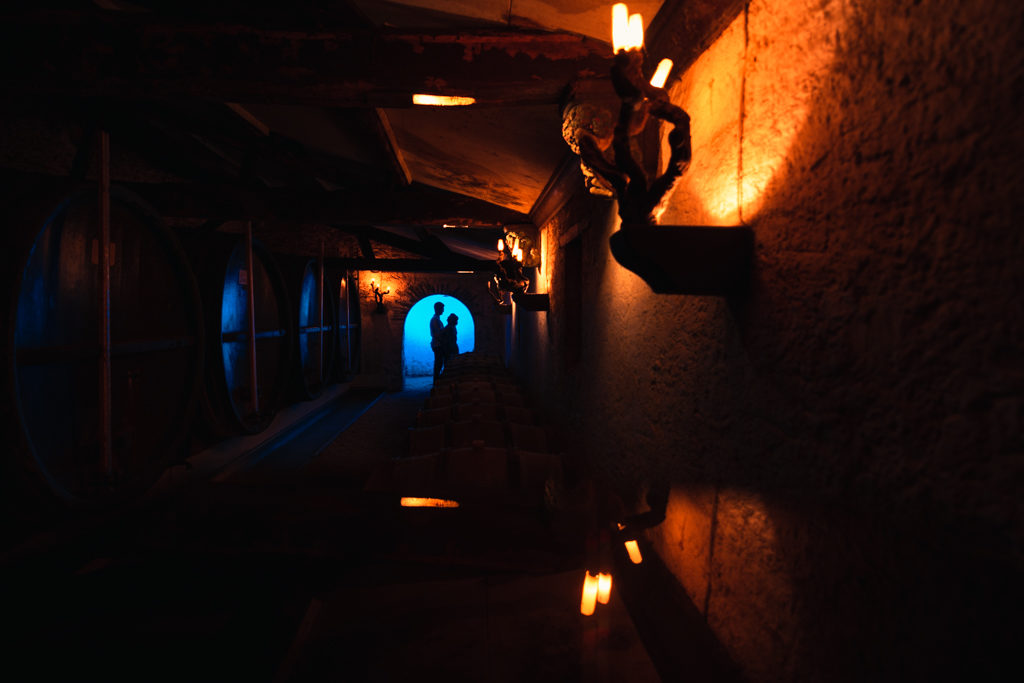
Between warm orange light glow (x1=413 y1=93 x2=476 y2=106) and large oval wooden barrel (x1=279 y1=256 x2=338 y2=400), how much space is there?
3875mm

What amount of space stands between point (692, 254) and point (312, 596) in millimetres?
1985

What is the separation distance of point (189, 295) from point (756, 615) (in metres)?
3.68

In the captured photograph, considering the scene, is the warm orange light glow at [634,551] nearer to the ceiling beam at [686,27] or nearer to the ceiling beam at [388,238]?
the ceiling beam at [686,27]

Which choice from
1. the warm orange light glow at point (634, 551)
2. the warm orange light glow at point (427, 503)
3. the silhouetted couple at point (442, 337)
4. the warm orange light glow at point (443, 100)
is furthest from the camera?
the silhouetted couple at point (442, 337)

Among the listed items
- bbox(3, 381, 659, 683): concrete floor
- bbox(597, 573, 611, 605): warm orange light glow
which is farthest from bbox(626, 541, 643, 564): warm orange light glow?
bbox(3, 381, 659, 683): concrete floor

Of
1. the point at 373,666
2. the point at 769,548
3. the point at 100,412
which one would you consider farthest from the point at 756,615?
the point at 100,412

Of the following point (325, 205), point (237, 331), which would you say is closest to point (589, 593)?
point (237, 331)

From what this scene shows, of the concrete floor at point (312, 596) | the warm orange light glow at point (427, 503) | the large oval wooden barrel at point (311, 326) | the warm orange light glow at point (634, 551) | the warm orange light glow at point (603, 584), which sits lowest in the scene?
the concrete floor at point (312, 596)

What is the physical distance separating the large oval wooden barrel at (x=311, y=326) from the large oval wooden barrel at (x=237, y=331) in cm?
46

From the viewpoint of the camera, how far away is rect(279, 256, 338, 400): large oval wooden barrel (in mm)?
5828

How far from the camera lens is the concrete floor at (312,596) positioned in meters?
1.68

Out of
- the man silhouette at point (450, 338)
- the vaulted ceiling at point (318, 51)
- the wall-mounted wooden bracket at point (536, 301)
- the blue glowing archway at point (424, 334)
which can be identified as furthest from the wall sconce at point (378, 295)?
the blue glowing archway at point (424, 334)

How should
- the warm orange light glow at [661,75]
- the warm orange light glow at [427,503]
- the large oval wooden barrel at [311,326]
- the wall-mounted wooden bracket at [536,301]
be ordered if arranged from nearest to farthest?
1. the warm orange light glow at [661,75]
2. the warm orange light glow at [427,503]
3. the wall-mounted wooden bracket at [536,301]
4. the large oval wooden barrel at [311,326]

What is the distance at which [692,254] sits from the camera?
1.27m
